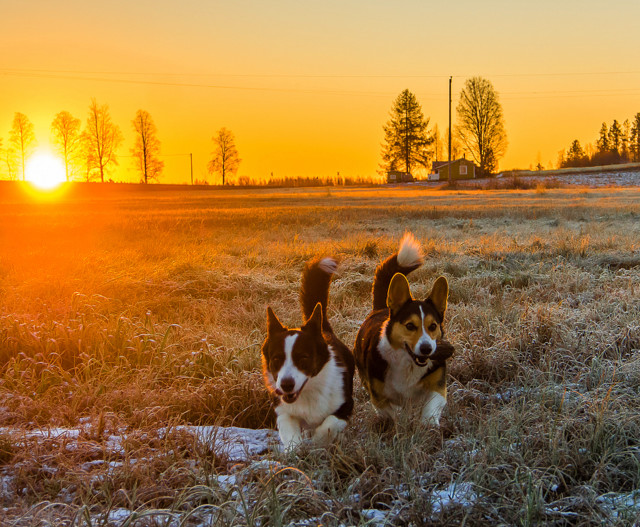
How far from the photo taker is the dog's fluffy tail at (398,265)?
181 inches

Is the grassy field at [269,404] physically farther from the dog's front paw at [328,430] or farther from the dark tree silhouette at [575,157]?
the dark tree silhouette at [575,157]

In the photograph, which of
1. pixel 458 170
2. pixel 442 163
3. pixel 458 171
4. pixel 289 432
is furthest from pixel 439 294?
pixel 442 163

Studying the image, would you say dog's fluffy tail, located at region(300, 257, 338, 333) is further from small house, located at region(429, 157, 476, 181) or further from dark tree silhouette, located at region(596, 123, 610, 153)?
dark tree silhouette, located at region(596, 123, 610, 153)

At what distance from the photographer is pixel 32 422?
379 cm

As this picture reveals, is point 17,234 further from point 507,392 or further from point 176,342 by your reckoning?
point 507,392

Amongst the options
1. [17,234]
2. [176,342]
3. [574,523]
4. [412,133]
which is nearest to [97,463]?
[176,342]

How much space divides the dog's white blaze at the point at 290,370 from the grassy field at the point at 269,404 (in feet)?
1.26

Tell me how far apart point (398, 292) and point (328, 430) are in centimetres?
95

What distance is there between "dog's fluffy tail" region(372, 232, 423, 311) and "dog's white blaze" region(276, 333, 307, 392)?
4.85ft

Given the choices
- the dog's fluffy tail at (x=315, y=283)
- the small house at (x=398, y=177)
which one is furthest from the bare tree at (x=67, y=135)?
the dog's fluffy tail at (x=315, y=283)

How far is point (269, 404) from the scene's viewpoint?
4.18m

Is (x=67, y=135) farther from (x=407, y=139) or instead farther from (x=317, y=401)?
(x=317, y=401)

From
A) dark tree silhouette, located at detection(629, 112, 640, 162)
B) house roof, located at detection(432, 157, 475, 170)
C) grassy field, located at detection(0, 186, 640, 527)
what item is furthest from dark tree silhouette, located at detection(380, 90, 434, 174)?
grassy field, located at detection(0, 186, 640, 527)

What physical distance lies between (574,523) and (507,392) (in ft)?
5.60
